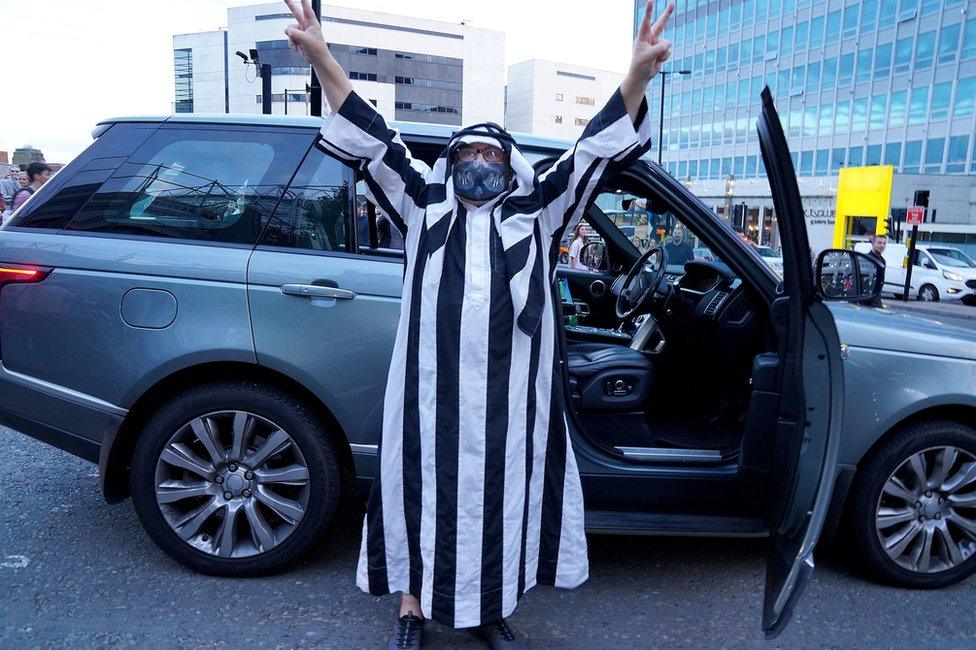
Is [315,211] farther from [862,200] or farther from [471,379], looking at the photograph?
[862,200]

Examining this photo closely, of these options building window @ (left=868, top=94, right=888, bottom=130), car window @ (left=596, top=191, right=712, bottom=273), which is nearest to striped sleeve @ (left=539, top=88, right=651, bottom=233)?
car window @ (left=596, top=191, right=712, bottom=273)

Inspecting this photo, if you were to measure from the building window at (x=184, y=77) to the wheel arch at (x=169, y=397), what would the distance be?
101691 mm

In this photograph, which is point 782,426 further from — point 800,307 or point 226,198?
point 226,198

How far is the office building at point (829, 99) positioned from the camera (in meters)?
38.3

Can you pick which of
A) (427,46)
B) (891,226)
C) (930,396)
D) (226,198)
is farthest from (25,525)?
(427,46)

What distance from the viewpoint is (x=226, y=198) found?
9.99 ft

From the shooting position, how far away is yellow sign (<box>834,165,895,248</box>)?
24031mm

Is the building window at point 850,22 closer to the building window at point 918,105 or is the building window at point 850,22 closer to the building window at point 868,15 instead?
the building window at point 868,15

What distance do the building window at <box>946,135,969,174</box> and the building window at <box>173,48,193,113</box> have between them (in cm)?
8482

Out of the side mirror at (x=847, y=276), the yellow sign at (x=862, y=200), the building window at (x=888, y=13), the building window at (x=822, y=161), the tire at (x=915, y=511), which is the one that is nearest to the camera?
the side mirror at (x=847, y=276)

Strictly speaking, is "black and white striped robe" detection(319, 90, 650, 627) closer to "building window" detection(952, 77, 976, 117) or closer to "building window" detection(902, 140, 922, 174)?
"building window" detection(952, 77, 976, 117)

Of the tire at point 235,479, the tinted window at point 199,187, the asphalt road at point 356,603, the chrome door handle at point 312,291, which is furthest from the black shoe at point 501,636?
the tinted window at point 199,187

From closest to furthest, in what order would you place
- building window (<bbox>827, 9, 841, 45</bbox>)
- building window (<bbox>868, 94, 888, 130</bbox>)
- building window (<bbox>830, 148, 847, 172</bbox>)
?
building window (<bbox>868, 94, 888, 130</bbox>) < building window (<bbox>827, 9, 841, 45</bbox>) < building window (<bbox>830, 148, 847, 172</bbox>)

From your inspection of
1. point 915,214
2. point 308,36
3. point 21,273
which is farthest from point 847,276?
point 915,214
